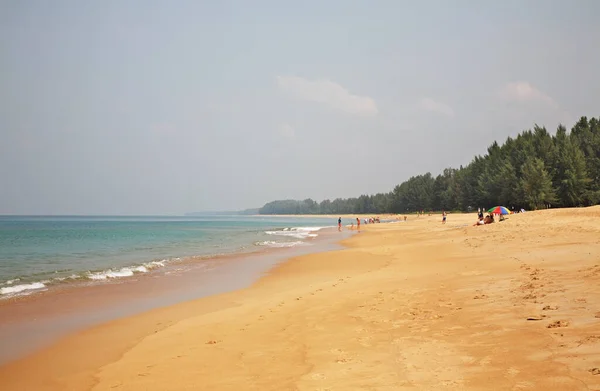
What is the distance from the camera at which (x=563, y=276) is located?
33.8 ft

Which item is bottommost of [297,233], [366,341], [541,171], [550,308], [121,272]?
[297,233]

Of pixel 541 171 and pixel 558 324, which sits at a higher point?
pixel 541 171

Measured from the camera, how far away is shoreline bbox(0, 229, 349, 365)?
9.85m

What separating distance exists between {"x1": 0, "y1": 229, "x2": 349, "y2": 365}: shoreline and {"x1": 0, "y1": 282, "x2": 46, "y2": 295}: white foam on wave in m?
0.59

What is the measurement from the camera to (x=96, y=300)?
556 inches

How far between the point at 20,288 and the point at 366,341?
15870mm

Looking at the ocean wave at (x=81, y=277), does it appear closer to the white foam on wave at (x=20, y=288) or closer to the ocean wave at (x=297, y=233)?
the white foam on wave at (x=20, y=288)

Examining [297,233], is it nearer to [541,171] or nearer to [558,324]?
[541,171]

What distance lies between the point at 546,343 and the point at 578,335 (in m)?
0.51

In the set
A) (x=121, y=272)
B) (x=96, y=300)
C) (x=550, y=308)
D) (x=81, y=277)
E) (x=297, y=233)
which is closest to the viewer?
(x=550, y=308)

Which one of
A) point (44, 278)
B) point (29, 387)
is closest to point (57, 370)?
point (29, 387)

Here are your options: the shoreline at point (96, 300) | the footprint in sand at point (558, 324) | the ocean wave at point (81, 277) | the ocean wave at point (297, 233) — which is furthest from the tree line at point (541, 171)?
the footprint in sand at point (558, 324)

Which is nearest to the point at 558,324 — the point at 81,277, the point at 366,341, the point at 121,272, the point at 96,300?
the point at 366,341

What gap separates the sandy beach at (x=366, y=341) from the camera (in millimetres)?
5141
